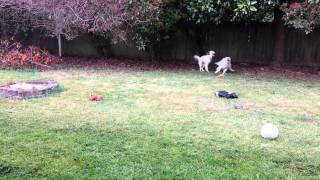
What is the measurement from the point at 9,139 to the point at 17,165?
30.2 inches

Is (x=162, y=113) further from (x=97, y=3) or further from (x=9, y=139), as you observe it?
(x=97, y=3)

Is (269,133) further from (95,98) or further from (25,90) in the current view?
(25,90)

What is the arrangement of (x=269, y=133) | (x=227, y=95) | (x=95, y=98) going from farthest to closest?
(x=227, y=95), (x=95, y=98), (x=269, y=133)

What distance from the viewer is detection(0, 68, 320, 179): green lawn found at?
4.20 metres

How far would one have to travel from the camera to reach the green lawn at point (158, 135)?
4199 mm

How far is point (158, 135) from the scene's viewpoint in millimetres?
5172

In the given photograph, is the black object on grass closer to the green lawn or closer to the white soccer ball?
the green lawn

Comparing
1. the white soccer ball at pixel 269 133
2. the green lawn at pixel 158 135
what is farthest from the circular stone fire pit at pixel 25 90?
the white soccer ball at pixel 269 133

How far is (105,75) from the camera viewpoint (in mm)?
9961

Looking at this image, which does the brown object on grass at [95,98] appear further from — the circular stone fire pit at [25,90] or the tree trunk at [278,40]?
the tree trunk at [278,40]

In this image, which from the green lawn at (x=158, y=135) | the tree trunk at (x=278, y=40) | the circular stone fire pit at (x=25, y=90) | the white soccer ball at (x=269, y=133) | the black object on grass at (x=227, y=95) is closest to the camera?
the green lawn at (x=158, y=135)

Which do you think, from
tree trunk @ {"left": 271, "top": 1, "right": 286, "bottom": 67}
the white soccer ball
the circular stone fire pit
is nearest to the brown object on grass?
the circular stone fire pit

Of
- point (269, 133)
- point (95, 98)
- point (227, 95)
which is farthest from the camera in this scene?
point (227, 95)

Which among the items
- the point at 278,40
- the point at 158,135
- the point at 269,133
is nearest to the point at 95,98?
the point at 158,135
